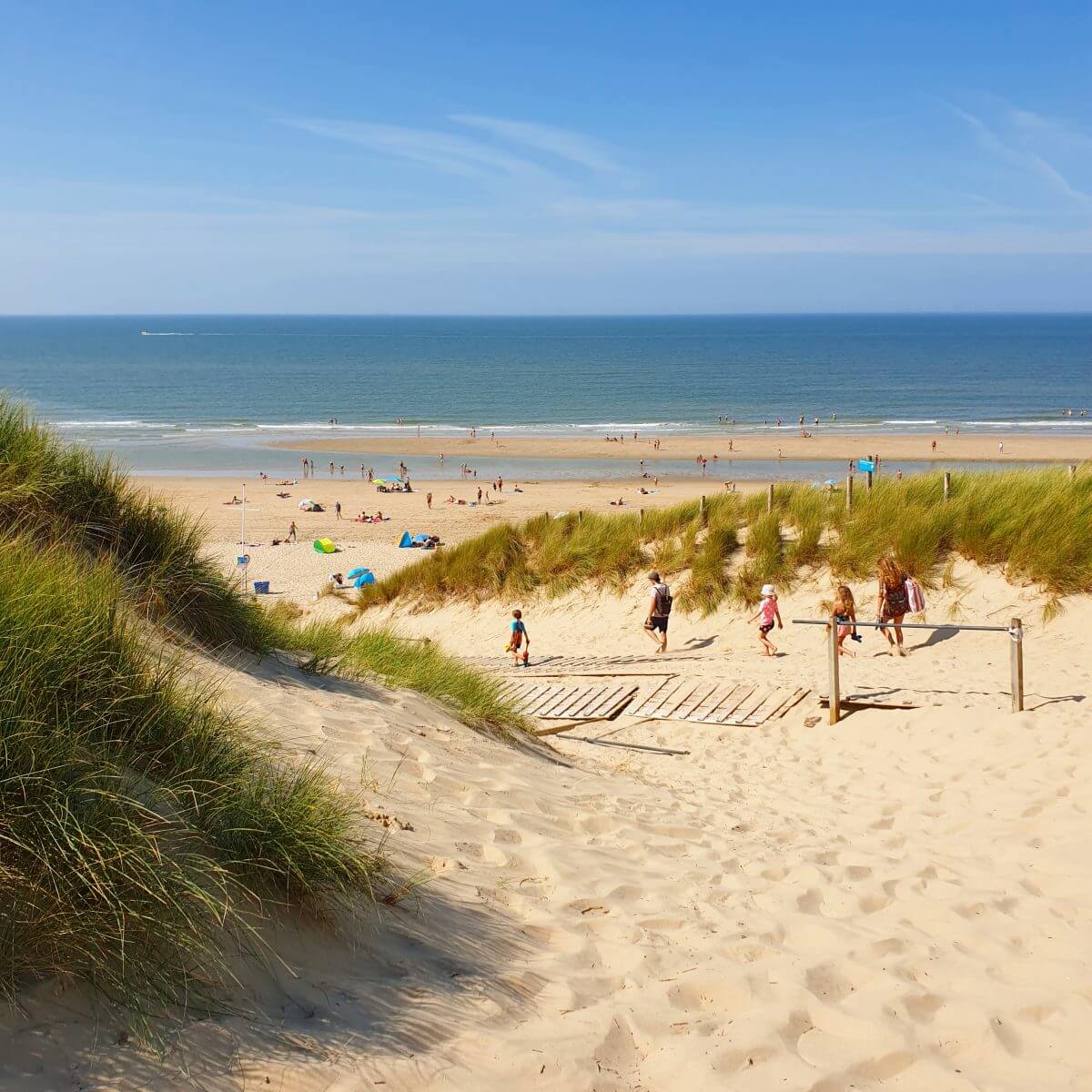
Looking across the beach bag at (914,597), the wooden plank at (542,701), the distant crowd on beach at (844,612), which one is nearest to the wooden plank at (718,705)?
the distant crowd on beach at (844,612)

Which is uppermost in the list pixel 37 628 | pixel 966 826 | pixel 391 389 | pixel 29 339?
pixel 29 339

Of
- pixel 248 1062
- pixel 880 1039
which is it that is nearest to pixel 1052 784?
pixel 880 1039

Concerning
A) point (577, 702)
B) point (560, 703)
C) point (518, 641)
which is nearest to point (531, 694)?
point (560, 703)

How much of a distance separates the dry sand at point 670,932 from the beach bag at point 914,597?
12.5 ft

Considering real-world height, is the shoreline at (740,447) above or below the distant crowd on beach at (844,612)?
above

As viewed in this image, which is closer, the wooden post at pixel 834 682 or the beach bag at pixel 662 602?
the wooden post at pixel 834 682

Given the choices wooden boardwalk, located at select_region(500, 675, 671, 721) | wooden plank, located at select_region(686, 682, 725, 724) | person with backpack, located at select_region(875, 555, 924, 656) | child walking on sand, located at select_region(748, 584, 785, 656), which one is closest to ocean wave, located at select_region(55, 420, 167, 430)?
child walking on sand, located at select_region(748, 584, 785, 656)

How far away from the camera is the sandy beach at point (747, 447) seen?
49250mm

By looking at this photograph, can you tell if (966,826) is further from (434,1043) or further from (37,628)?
(37,628)

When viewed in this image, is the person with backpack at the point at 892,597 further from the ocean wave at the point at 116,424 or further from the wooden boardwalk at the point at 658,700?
the ocean wave at the point at 116,424

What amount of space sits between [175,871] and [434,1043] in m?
0.94

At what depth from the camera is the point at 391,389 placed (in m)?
90.1

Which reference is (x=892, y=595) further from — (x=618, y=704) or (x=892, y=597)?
(x=618, y=704)

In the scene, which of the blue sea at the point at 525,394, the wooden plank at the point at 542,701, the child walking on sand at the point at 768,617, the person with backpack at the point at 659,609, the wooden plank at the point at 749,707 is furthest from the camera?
the blue sea at the point at 525,394
